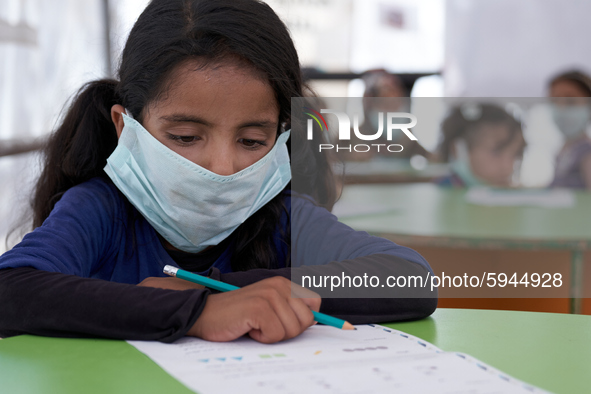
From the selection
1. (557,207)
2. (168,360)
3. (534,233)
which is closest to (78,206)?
(168,360)

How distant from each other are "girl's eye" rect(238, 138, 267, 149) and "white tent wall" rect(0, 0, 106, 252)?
116 centimetres

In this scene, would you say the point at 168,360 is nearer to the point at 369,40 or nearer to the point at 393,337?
the point at 393,337

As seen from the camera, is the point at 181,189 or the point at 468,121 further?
the point at 468,121

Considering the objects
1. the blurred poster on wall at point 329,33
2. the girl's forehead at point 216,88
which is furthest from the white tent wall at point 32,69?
the blurred poster on wall at point 329,33

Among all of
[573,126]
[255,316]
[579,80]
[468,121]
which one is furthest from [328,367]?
[579,80]

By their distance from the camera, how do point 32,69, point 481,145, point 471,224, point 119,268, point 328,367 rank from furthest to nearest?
1. point 481,145
2. point 32,69
3. point 471,224
4. point 119,268
5. point 328,367

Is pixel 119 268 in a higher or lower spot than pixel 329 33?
lower

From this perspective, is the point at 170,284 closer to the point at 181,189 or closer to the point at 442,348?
the point at 181,189

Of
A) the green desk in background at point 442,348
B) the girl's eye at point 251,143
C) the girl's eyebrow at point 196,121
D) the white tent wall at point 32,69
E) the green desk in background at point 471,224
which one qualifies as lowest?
the green desk in background at point 442,348

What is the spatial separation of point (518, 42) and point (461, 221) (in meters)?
2.96

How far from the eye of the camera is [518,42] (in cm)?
399

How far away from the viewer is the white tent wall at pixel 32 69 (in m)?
2.09

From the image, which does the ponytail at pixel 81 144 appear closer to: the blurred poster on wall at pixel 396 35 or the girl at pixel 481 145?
the girl at pixel 481 145

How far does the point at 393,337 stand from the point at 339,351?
8 centimetres
